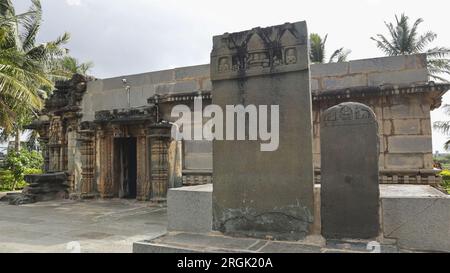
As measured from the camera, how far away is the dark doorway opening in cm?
1099

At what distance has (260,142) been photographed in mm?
3477

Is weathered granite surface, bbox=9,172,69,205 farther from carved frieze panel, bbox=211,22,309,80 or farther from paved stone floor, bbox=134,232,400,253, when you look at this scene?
carved frieze panel, bbox=211,22,309,80

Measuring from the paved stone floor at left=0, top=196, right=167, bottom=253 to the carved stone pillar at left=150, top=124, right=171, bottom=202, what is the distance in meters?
0.46

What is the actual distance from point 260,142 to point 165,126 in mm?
6107

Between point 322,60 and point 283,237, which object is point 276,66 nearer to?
point 283,237

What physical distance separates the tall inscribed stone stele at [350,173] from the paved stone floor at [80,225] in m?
2.86

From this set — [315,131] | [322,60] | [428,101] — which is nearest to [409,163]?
[428,101]

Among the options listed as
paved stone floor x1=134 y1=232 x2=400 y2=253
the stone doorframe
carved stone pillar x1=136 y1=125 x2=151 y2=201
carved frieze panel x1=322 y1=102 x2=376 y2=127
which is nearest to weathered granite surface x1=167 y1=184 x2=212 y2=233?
paved stone floor x1=134 y1=232 x2=400 y2=253

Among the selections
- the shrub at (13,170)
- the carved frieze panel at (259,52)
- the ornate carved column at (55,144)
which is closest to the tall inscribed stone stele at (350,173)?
A: the carved frieze panel at (259,52)

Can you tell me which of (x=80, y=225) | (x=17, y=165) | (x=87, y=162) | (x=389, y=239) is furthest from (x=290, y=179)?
(x=17, y=165)

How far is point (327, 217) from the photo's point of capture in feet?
10.2

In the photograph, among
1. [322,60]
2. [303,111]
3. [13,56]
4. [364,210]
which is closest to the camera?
[364,210]

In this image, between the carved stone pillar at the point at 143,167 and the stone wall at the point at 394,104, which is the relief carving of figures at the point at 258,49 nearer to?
the stone wall at the point at 394,104

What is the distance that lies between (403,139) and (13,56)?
13520mm
